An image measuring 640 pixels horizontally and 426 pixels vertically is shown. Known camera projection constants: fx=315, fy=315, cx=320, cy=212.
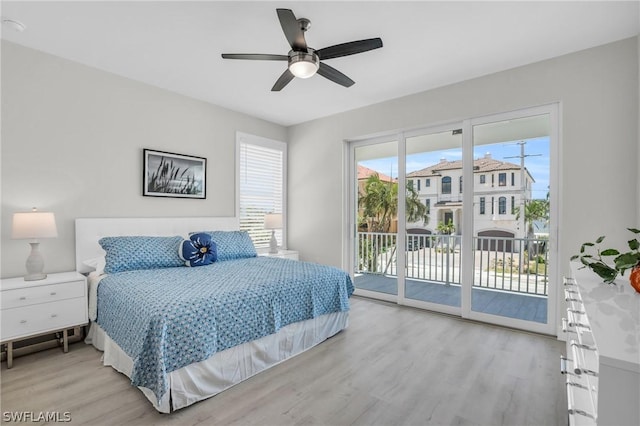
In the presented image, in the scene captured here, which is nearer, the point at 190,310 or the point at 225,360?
the point at 190,310

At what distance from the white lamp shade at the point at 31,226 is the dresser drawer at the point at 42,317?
577mm

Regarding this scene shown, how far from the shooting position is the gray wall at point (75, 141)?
2807mm

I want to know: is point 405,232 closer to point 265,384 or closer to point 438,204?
point 438,204

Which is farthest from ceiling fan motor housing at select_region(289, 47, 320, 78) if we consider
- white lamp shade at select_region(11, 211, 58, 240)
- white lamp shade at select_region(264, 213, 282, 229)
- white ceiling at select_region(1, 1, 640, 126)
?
white lamp shade at select_region(264, 213, 282, 229)

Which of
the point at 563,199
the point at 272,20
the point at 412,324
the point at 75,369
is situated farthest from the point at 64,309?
the point at 563,199

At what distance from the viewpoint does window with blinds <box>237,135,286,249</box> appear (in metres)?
4.72

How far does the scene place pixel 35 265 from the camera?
2.72 m

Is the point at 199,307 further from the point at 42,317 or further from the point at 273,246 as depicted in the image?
the point at 273,246

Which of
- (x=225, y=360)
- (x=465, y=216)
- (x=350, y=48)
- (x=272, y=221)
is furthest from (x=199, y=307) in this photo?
(x=465, y=216)

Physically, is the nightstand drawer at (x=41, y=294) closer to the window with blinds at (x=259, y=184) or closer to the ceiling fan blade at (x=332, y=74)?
the window with blinds at (x=259, y=184)

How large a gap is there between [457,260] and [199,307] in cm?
307

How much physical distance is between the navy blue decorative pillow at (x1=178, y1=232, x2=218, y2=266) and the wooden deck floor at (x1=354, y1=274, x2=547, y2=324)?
2.31 metres

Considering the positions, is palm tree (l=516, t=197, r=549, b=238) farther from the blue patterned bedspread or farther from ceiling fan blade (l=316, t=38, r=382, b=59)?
ceiling fan blade (l=316, t=38, r=382, b=59)

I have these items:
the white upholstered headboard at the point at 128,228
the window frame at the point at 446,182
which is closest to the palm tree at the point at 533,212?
the window frame at the point at 446,182
